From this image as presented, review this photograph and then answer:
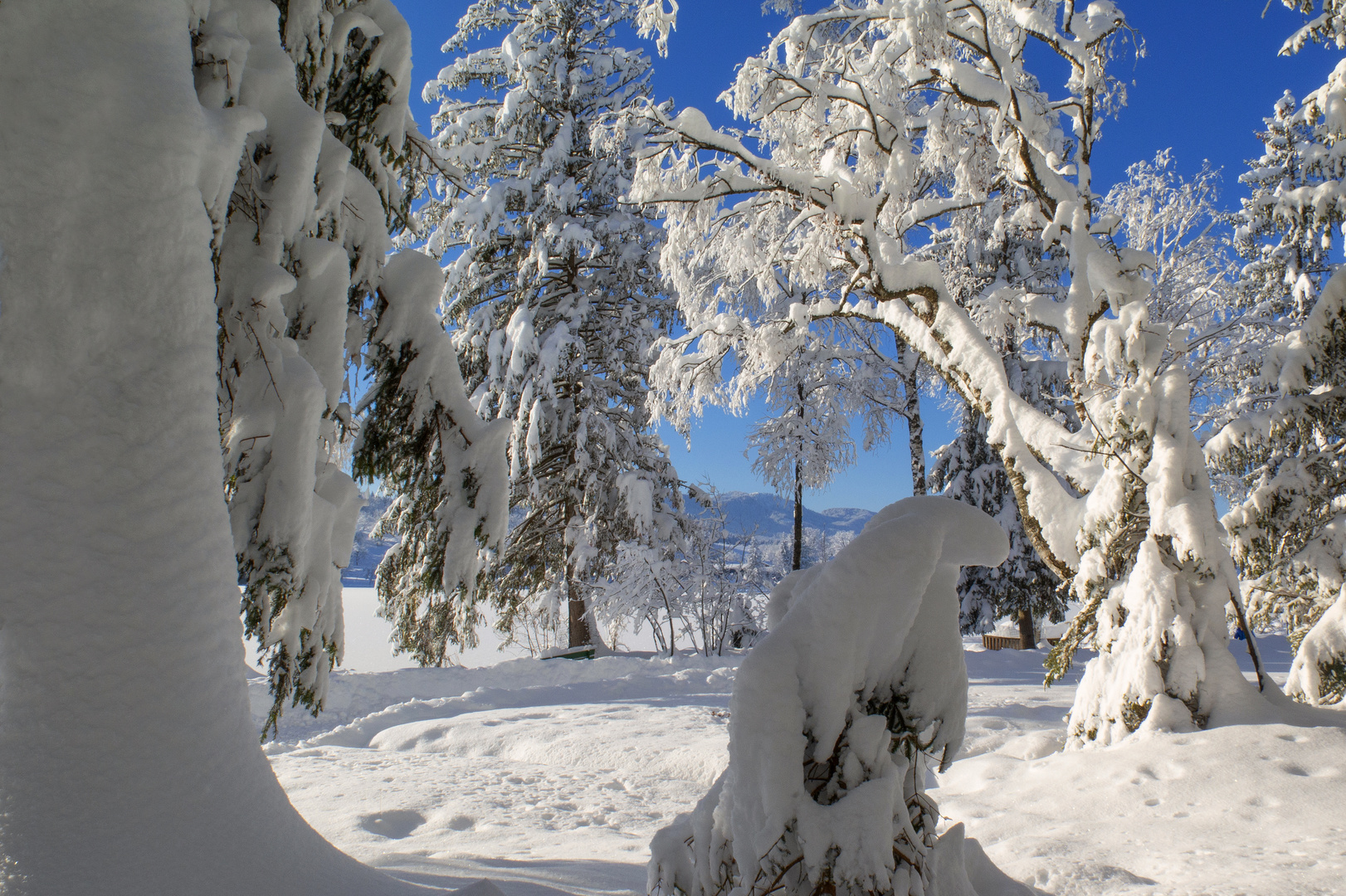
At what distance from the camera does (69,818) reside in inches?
70.5

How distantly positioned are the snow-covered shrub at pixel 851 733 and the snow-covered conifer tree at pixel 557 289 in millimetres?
10869

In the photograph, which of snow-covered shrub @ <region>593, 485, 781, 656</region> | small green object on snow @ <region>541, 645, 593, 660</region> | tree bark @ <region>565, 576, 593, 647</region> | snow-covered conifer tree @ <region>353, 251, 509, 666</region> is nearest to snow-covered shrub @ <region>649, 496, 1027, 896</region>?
snow-covered conifer tree @ <region>353, 251, 509, 666</region>

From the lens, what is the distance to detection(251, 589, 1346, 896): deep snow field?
110 inches

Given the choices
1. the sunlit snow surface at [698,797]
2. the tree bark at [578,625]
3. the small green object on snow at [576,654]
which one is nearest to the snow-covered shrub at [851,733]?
the sunlit snow surface at [698,797]

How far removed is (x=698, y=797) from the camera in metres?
4.57

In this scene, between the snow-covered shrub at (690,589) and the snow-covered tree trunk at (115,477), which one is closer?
the snow-covered tree trunk at (115,477)

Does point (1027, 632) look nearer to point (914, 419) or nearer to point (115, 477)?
point (914, 419)

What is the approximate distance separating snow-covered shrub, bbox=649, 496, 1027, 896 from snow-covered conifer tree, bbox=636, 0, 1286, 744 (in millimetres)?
3726

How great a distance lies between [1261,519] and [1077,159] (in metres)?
3.60

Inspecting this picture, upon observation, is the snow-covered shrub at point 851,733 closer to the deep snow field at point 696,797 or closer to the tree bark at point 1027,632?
the deep snow field at point 696,797

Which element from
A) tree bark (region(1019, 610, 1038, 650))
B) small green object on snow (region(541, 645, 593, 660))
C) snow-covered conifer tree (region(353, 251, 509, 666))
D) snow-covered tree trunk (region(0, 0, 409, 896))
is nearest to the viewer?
snow-covered tree trunk (region(0, 0, 409, 896))

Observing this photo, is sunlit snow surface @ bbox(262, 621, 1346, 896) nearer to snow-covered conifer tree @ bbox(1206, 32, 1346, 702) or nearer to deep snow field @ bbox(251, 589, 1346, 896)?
deep snow field @ bbox(251, 589, 1346, 896)

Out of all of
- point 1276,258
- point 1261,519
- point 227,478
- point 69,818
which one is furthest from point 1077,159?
point 1276,258

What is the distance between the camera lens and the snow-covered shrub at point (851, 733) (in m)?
1.59
